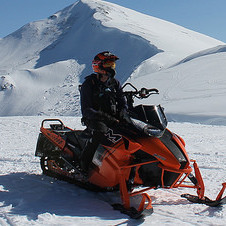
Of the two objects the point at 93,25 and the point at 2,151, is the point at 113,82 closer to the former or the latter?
the point at 2,151

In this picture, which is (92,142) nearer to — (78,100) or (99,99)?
(99,99)

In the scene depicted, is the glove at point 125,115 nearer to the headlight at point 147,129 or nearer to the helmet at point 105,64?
the headlight at point 147,129

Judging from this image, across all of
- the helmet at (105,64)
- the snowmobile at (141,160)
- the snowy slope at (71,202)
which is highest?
the helmet at (105,64)

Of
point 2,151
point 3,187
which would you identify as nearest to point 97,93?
point 3,187

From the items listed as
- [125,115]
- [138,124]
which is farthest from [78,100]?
[138,124]

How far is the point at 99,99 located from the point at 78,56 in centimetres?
6485

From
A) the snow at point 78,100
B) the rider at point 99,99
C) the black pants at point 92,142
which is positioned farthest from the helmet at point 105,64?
the snow at point 78,100

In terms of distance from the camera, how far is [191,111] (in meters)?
20.8

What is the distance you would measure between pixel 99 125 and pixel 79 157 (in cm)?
104

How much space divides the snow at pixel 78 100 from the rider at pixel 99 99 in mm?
643

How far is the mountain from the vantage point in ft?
132

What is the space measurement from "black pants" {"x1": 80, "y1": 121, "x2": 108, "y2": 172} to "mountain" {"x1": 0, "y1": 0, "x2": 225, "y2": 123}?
16943 mm

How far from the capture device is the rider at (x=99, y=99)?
13.2ft

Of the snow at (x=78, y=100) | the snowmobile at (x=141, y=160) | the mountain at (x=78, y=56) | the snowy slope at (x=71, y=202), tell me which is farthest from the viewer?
the mountain at (x=78, y=56)
